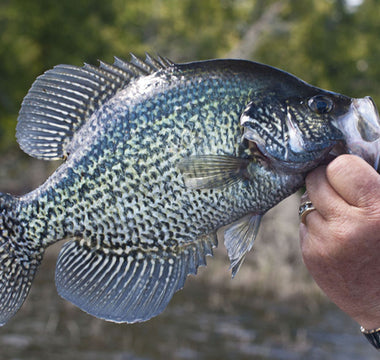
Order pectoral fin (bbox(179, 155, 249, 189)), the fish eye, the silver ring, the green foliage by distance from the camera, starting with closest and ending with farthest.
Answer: pectoral fin (bbox(179, 155, 249, 189))
the fish eye
the silver ring
the green foliage

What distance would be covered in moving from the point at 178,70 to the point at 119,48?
1966cm

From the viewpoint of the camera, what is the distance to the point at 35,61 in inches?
786

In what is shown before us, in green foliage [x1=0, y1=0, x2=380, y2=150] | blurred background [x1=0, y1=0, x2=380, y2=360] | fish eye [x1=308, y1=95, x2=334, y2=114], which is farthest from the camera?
green foliage [x1=0, y1=0, x2=380, y2=150]

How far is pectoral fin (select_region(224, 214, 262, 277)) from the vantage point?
7.51 feet

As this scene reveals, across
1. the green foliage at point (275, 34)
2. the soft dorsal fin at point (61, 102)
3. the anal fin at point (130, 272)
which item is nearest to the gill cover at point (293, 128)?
the anal fin at point (130, 272)

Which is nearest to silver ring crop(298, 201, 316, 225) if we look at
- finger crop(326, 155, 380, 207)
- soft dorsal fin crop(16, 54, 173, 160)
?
finger crop(326, 155, 380, 207)

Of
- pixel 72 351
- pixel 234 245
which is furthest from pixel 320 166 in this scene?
pixel 72 351

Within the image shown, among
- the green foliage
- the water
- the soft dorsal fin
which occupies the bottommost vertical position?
the soft dorsal fin

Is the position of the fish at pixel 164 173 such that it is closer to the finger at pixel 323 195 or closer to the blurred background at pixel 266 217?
the finger at pixel 323 195

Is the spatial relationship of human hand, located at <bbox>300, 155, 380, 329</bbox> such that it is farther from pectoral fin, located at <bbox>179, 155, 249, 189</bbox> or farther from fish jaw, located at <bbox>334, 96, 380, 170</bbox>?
pectoral fin, located at <bbox>179, 155, 249, 189</bbox>

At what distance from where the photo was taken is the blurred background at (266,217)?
1305 cm

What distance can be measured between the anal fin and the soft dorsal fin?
44cm

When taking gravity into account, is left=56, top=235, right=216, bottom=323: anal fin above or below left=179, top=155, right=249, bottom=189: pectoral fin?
below

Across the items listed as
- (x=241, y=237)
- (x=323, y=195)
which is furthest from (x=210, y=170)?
(x=323, y=195)
